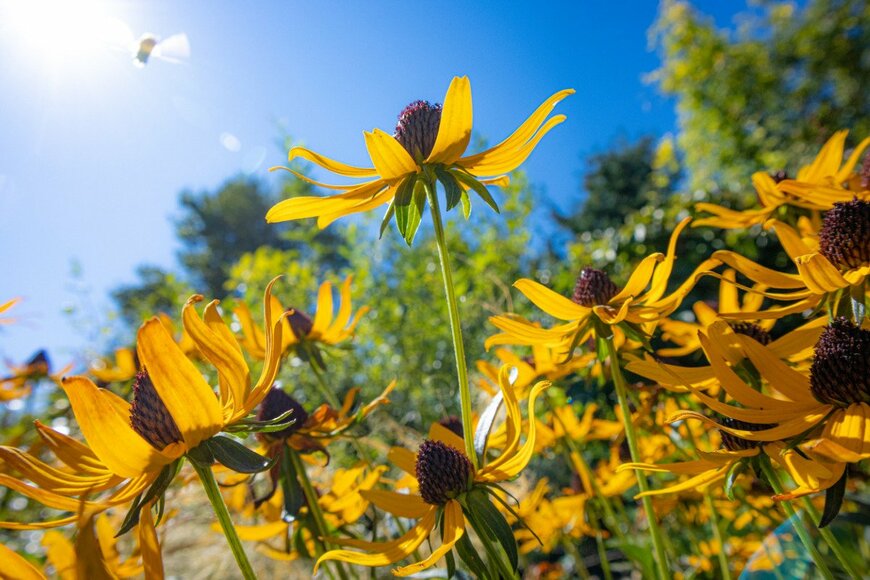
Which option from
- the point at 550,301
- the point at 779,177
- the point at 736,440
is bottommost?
the point at 736,440

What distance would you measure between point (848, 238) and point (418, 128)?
0.71 meters

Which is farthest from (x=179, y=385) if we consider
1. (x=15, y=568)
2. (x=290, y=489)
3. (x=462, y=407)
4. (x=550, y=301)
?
(x=550, y=301)

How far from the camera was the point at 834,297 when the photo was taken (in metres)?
0.81

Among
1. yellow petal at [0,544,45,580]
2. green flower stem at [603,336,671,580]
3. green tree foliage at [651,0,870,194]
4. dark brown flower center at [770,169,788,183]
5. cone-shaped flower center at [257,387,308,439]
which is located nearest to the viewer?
yellow petal at [0,544,45,580]

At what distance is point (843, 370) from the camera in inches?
25.9

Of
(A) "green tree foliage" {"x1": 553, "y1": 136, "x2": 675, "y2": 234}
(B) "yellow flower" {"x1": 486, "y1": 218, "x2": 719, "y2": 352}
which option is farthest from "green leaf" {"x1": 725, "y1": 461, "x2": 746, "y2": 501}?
(A) "green tree foliage" {"x1": 553, "y1": 136, "x2": 675, "y2": 234}

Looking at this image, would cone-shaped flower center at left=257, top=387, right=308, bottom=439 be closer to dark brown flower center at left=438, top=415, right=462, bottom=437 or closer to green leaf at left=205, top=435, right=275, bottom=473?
dark brown flower center at left=438, top=415, right=462, bottom=437

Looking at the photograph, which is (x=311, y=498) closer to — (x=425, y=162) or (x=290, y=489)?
(x=290, y=489)

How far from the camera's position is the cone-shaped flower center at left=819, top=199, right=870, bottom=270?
0.84 meters

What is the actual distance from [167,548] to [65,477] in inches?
52.7

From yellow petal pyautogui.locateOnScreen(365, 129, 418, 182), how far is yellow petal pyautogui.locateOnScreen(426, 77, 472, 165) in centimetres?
4

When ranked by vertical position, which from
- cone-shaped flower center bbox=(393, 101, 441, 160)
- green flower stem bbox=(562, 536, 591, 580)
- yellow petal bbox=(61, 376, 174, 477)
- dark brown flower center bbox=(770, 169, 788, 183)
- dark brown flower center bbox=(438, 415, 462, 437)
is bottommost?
green flower stem bbox=(562, 536, 591, 580)

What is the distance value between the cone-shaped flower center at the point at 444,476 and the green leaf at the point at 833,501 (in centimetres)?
39

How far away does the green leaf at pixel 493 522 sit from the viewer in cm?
63
